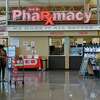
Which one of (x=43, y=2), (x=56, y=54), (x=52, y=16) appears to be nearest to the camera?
(x=56, y=54)

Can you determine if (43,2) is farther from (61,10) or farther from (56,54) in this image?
(56,54)

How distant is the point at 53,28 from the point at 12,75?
11.9m

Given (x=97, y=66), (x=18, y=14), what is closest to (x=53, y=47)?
(x=18, y=14)

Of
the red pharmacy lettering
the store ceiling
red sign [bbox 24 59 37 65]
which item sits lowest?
red sign [bbox 24 59 37 65]

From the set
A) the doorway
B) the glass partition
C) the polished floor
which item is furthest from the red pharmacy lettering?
the polished floor

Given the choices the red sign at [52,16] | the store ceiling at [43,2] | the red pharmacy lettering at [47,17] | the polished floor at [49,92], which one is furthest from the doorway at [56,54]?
the polished floor at [49,92]

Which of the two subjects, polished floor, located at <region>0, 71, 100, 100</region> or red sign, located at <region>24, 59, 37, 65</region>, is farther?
red sign, located at <region>24, 59, 37, 65</region>

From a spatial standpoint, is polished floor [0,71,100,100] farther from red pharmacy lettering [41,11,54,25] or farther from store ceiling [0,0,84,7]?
store ceiling [0,0,84,7]

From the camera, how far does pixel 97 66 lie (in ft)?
82.6

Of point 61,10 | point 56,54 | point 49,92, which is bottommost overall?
point 49,92

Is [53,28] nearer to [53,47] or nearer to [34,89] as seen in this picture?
[53,47]

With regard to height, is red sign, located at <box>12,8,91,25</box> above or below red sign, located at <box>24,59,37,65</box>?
above

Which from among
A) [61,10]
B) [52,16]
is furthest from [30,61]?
[61,10]

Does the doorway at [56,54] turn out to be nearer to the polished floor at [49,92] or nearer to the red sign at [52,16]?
the red sign at [52,16]
